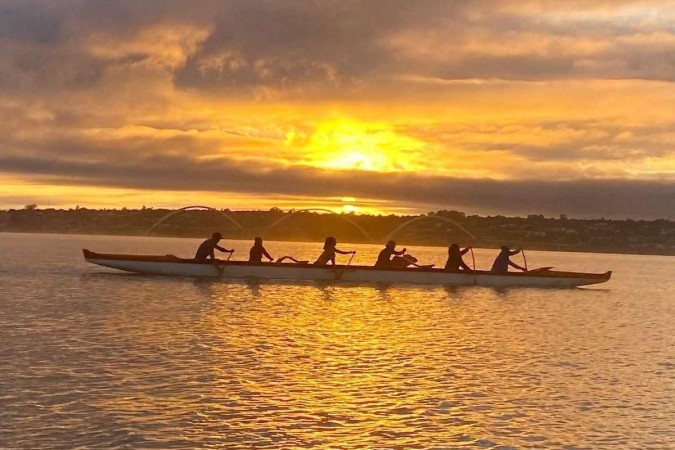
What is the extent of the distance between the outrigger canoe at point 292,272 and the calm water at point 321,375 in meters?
3.60

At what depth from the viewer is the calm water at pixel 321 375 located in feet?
37.7

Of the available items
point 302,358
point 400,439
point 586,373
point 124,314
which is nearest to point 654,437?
point 400,439

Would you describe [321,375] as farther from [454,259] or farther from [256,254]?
[454,259]

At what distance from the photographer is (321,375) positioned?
15.9 m

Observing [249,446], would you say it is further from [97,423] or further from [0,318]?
[0,318]

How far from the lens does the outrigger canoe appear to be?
35000 millimetres

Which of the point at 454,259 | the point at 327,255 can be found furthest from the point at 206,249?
the point at 454,259

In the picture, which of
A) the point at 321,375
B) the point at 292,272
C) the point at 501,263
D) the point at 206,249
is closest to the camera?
the point at 321,375

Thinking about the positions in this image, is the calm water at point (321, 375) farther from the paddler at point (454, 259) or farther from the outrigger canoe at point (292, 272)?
the paddler at point (454, 259)

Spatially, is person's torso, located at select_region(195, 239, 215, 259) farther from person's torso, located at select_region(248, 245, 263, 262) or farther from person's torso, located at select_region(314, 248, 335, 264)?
person's torso, located at select_region(314, 248, 335, 264)

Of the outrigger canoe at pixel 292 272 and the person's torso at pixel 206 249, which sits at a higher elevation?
the person's torso at pixel 206 249

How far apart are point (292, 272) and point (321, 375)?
1937cm

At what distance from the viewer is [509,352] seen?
67.5 ft

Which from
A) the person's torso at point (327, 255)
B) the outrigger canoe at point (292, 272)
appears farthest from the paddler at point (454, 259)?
the person's torso at point (327, 255)
